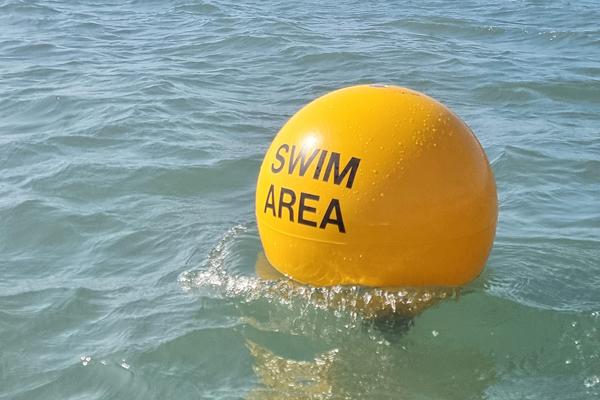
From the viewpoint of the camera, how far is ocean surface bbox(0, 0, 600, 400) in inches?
195

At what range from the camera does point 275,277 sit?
219 inches

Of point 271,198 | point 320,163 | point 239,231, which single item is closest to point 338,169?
point 320,163

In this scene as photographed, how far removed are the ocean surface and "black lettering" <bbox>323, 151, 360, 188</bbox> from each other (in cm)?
61

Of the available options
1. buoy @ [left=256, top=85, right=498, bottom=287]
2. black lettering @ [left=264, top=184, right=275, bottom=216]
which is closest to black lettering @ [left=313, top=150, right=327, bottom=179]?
buoy @ [left=256, top=85, right=498, bottom=287]

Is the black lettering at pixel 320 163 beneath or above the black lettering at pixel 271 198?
above

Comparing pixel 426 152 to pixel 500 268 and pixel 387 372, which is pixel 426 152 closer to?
pixel 387 372

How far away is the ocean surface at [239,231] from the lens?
4.95 m

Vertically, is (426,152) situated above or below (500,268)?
above

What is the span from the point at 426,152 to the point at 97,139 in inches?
184

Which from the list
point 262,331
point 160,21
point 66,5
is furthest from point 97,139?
point 66,5

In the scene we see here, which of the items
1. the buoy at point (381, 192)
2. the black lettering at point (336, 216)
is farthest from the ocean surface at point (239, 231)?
the black lettering at point (336, 216)

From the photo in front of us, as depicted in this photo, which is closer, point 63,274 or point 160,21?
→ point 63,274

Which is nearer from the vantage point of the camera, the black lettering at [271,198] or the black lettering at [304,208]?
the black lettering at [304,208]

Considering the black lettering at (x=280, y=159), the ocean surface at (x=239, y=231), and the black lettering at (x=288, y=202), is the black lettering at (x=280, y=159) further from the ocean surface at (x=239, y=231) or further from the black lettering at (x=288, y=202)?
the ocean surface at (x=239, y=231)
